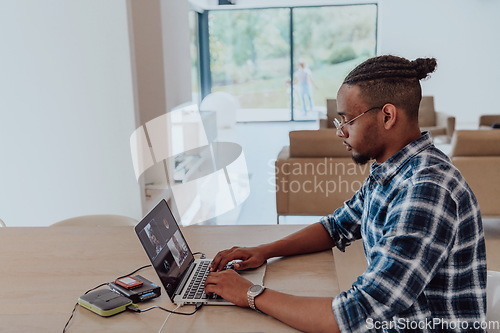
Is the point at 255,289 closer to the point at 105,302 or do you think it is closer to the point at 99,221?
the point at 105,302

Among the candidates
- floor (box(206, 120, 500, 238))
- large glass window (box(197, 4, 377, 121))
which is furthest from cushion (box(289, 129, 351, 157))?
large glass window (box(197, 4, 377, 121))

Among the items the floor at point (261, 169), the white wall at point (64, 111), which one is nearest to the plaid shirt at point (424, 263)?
the white wall at point (64, 111)

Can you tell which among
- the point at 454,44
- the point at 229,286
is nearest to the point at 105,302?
the point at 229,286

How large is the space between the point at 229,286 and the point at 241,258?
23 centimetres

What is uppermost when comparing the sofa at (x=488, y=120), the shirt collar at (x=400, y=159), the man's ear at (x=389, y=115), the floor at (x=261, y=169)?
the man's ear at (x=389, y=115)

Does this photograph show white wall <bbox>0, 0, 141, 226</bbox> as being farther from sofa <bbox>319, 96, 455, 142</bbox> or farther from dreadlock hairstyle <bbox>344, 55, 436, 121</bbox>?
sofa <bbox>319, 96, 455, 142</bbox>

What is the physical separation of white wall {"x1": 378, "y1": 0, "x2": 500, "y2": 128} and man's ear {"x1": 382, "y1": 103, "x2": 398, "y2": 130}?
8.82m

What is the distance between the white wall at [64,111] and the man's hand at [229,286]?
2261mm

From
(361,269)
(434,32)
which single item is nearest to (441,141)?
(434,32)

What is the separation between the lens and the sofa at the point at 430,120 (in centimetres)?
682

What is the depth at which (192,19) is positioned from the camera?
395 inches

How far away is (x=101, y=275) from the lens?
60.7 inches

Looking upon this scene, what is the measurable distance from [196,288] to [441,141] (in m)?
6.18

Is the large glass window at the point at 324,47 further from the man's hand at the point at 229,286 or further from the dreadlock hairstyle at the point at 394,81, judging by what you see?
the man's hand at the point at 229,286
